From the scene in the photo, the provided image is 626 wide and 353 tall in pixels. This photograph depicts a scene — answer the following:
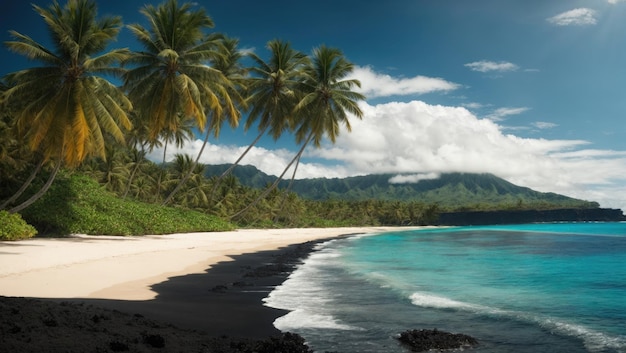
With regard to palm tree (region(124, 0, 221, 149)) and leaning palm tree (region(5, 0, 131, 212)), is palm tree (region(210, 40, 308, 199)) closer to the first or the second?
palm tree (region(124, 0, 221, 149))

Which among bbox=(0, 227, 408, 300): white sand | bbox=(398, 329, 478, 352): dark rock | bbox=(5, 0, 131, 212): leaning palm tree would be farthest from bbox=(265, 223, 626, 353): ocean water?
bbox=(5, 0, 131, 212): leaning palm tree

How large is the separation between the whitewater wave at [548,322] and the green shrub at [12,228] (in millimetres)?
16093

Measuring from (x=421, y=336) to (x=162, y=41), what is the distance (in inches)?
1010

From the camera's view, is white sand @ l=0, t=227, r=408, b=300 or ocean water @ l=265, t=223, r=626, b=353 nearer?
ocean water @ l=265, t=223, r=626, b=353

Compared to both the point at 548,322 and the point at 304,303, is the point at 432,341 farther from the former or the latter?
the point at 304,303

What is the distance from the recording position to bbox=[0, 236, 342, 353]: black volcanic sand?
15.0 feet

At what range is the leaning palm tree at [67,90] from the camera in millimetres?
18500

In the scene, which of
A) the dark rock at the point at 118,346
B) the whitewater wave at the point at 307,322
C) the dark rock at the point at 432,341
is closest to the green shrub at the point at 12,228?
the whitewater wave at the point at 307,322

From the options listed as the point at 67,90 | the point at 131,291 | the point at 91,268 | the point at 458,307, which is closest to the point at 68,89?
the point at 67,90

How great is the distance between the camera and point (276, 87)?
36.4m

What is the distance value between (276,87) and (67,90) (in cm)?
1937

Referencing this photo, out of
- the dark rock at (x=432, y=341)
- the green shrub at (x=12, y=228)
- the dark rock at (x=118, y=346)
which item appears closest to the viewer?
the dark rock at (x=118, y=346)

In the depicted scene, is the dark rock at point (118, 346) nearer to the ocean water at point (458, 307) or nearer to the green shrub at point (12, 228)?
the ocean water at point (458, 307)

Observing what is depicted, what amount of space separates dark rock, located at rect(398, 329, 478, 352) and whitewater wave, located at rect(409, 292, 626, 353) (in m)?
2.01
